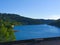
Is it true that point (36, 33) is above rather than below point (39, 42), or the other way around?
below

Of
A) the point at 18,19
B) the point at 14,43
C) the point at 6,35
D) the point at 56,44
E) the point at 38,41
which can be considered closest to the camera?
the point at 14,43

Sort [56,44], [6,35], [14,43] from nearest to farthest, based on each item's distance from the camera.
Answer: [14,43] < [56,44] < [6,35]

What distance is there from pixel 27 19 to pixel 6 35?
4975cm

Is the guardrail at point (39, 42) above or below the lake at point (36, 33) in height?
above

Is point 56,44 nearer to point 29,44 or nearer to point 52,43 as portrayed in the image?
point 52,43

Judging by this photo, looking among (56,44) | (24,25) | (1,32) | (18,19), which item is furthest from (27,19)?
(56,44)

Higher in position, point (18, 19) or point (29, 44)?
point (29, 44)

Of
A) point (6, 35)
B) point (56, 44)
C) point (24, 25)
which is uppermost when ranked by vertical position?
point (56, 44)

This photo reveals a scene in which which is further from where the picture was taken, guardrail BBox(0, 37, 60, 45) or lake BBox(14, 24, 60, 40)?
lake BBox(14, 24, 60, 40)

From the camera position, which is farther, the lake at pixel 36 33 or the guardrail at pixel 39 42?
the lake at pixel 36 33

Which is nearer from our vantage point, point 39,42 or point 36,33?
point 39,42

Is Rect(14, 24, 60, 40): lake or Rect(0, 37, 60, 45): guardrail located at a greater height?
Rect(0, 37, 60, 45): guardrail

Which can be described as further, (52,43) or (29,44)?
(52,43)

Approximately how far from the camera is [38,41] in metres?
2.13
